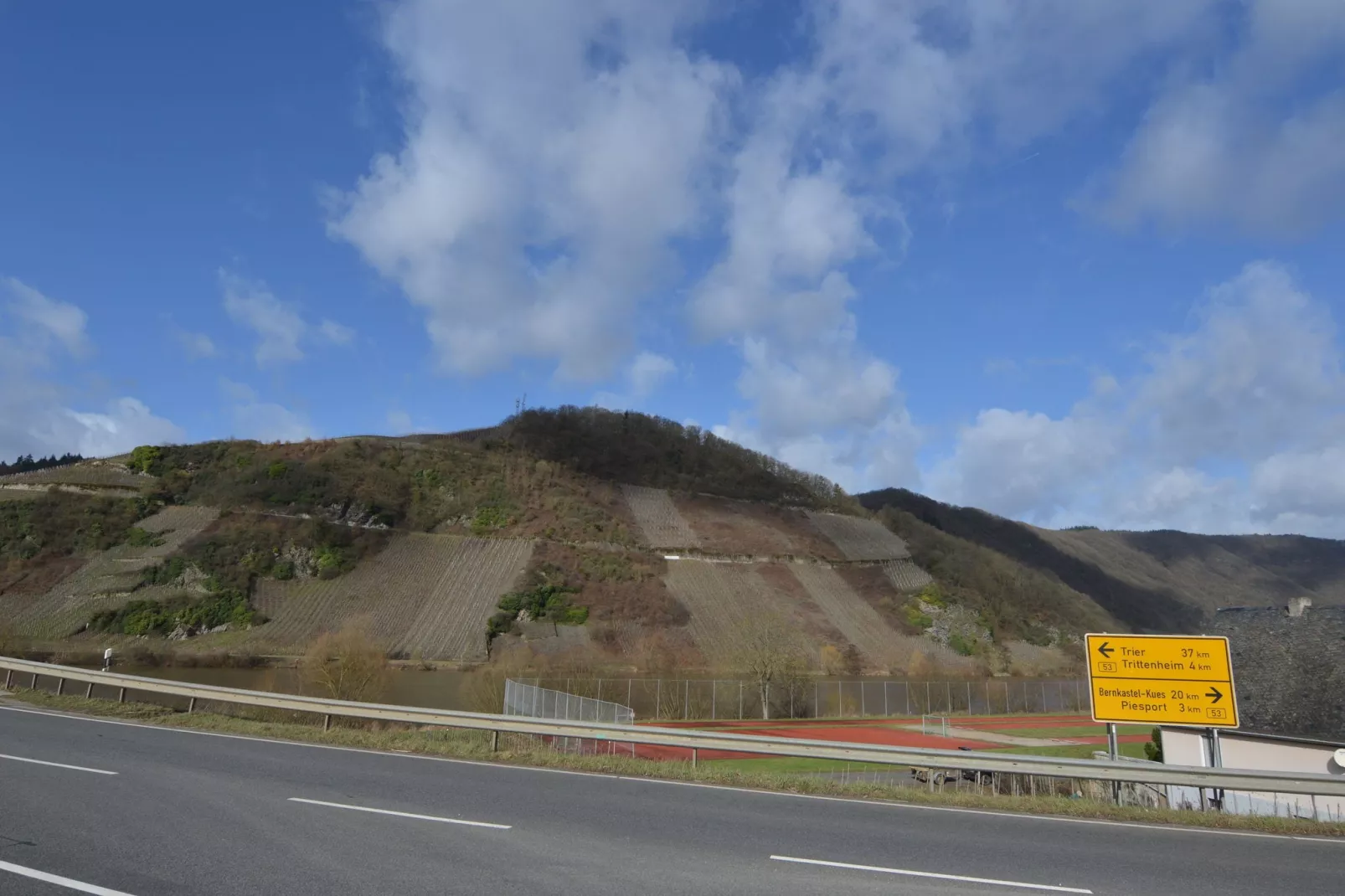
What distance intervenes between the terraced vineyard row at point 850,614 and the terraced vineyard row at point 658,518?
46.0 feet

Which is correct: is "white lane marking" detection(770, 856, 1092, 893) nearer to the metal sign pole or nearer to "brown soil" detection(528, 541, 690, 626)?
the metal sign pole

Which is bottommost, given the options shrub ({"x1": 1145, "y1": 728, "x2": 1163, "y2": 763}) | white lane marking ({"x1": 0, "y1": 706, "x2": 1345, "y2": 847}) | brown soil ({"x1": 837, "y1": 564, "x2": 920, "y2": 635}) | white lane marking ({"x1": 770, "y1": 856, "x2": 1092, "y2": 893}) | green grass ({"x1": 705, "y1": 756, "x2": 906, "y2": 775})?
green grass ({"x1": 705, "y1": 756, "x2": 906, "y2": 775})

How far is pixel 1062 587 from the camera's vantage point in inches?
4678

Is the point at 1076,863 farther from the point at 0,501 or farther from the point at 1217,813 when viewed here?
the point at 0,501

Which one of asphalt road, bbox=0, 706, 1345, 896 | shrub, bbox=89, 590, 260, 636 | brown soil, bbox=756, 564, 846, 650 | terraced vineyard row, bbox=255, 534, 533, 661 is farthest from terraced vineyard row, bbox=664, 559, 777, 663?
asphalt road, bbox=0, 706, 1345, 896

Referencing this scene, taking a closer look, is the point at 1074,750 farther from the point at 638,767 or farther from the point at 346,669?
the point at 346,669

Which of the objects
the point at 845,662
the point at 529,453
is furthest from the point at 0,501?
the point at 845,662

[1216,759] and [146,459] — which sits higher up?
[146,459]

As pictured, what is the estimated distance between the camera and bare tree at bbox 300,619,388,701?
3409 cm

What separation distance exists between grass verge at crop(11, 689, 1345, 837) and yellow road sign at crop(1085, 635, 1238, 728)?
2783 millimetres

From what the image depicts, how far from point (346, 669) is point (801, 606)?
53.6 m

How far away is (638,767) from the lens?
1368 cm

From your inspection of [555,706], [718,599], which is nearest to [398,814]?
[555,706]

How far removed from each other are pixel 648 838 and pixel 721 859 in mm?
1147
